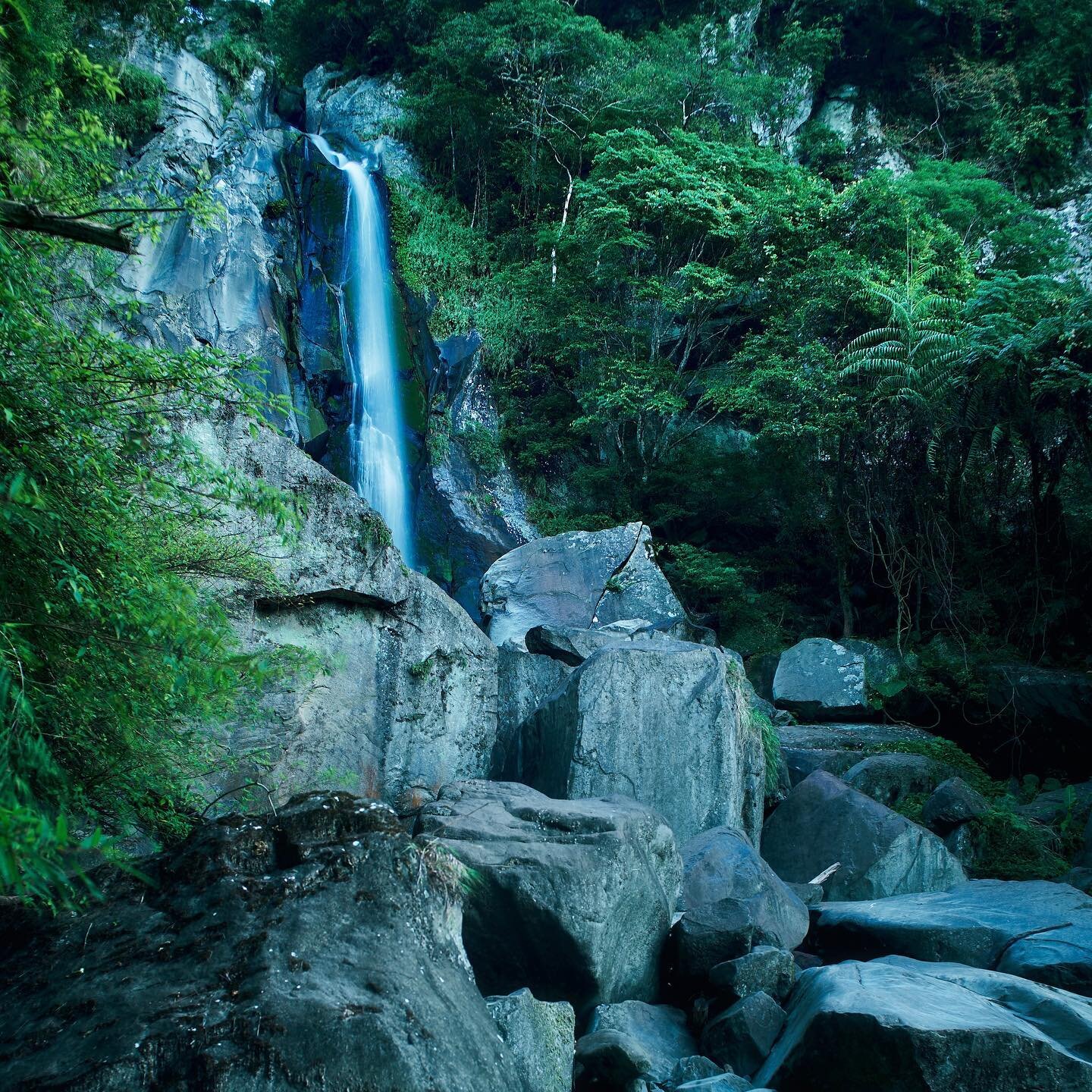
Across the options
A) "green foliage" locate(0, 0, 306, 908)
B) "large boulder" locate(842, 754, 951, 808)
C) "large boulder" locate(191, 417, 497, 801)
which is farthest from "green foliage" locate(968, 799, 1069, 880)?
"green foliage" locate(0, 0, 306, 908)

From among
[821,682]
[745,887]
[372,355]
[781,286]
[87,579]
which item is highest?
[781,286]

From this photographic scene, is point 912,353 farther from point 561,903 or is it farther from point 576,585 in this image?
point 561,903

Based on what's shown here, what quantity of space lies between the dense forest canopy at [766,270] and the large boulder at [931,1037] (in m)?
3.92

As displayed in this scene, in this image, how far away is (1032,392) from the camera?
1191 cm

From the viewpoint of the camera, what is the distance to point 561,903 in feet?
14.7

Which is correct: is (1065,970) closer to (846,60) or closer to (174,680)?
(174,680)

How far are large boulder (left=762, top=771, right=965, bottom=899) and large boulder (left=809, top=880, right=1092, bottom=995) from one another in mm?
983

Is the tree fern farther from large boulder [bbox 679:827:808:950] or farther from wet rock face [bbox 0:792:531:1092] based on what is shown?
wet rock face [bbox 0:792:531:1092]

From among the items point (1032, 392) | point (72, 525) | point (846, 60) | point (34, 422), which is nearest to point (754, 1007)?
point (72, 525)

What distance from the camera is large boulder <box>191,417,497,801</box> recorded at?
20.2 ft

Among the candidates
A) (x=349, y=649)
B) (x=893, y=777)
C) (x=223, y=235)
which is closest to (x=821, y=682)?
(x=893, y=777)

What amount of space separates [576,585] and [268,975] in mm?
9673

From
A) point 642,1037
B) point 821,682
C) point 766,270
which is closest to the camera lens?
point 642,1037

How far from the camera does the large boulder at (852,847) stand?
7031 mm
